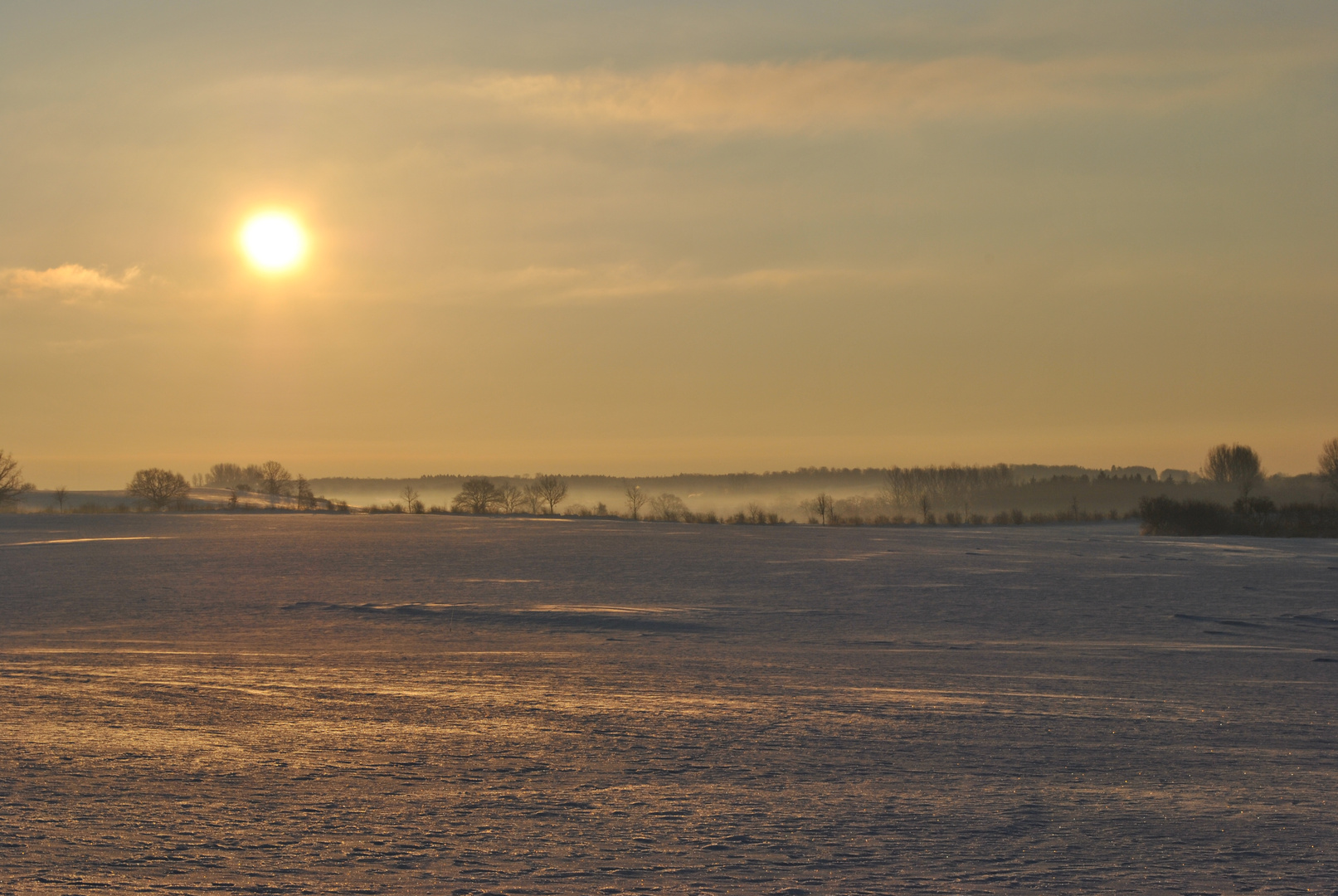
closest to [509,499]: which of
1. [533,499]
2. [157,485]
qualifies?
[533,499]

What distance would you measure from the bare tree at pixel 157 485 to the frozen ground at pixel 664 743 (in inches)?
2280

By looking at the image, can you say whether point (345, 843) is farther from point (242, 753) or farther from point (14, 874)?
point (242, 753)

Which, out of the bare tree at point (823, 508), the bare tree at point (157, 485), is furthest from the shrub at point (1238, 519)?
the bare tree at point (157, 485)

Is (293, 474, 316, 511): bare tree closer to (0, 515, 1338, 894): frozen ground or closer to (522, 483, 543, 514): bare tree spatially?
(522, 483, 543, 514): bare tree

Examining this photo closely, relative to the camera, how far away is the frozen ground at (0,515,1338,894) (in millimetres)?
4211

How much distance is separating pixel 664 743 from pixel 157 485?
234 ft

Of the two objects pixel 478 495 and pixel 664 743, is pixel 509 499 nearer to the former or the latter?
pixel 478 495

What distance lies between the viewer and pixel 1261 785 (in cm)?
546

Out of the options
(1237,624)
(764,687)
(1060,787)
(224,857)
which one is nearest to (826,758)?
(1060,787)

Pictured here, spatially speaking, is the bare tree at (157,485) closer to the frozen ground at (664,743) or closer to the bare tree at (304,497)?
the bare tree at (304,497)

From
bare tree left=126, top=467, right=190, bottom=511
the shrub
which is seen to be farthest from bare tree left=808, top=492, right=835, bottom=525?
bare tree left=126, top=467, right=190, bottom=511

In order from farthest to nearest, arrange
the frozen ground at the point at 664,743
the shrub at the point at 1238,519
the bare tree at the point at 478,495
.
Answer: the bare tree at the point at 478,495 → the shrub at the point at 1238,519 → the frozen ground at the point at 664,743

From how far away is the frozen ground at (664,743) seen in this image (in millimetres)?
4211

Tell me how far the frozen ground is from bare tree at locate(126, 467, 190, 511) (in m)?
57.9
